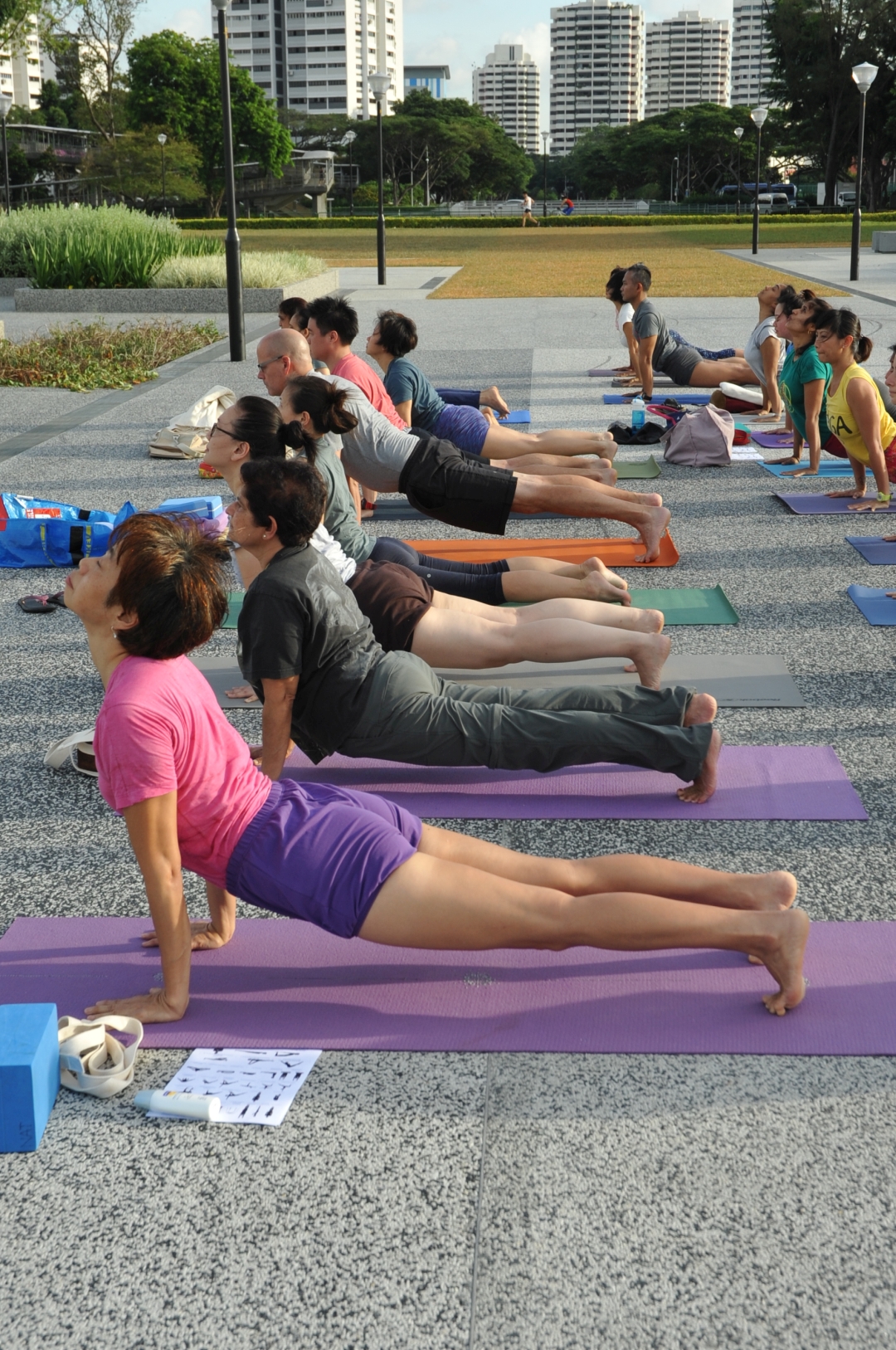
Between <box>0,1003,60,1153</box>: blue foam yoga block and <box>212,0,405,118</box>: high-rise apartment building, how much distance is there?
496 ft

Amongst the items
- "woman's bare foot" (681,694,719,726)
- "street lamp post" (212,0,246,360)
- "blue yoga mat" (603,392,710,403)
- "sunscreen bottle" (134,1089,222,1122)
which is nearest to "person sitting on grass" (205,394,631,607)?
"woman's bare foot" (681,694,719,726)

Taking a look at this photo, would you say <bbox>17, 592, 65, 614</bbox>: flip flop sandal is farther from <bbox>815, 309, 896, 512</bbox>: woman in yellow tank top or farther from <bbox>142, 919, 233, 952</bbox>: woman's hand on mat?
<bbox>815, 309, 896, 512</bbox>: woman in yellow tank top

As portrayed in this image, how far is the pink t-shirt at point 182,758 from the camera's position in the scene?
2.66m

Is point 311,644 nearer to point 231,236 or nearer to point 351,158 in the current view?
point 231,236

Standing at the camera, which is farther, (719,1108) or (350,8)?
(350,8)

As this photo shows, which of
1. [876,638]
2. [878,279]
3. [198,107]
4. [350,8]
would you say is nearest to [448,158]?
[198,107]

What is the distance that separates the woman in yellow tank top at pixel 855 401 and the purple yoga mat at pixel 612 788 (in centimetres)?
341

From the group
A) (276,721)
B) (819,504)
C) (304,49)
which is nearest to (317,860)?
(276,721)

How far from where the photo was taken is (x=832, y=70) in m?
62.9

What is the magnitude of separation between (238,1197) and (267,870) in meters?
0.67

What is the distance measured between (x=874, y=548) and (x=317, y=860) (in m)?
5.18

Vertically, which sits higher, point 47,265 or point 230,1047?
point 47,265

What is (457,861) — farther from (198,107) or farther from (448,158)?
(448,158)

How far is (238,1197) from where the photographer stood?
8.09 ft
